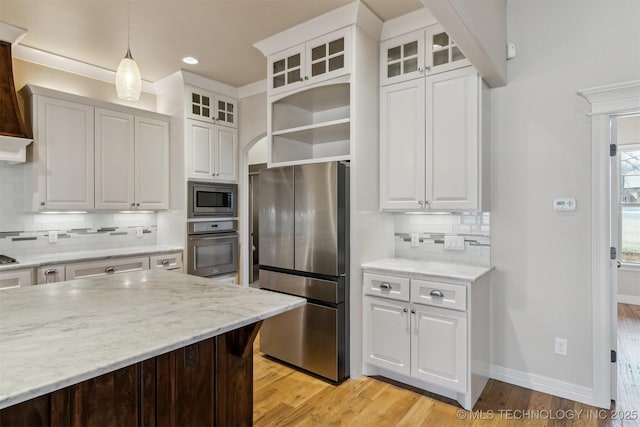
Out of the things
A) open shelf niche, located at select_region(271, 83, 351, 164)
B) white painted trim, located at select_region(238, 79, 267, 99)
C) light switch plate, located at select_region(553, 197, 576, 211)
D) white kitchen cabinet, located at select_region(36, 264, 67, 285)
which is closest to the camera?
light switch plate, located at select_region(553, 197, 576, 211)

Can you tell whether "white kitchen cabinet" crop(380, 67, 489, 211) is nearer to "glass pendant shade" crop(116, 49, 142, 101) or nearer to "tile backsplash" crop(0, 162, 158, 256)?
"glass pendant shade" crop(116, 49, 142, 101)

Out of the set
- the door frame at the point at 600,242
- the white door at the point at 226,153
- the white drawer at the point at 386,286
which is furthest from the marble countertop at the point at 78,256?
the door frame at the point at 600,242

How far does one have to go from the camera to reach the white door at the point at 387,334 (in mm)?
2645

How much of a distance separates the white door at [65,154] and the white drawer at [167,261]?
31.5 inches

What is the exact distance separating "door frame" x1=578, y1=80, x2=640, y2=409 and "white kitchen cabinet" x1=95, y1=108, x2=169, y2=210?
4.01 meters

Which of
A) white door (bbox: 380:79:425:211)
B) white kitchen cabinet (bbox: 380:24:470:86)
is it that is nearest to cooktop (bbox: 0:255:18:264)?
white door (bbox: 380:79:425:211)

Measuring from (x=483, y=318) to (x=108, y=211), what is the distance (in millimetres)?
3690

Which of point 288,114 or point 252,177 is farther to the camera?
point 252,177

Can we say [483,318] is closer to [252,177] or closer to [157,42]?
[157,42]

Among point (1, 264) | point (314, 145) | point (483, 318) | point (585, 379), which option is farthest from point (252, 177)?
point (585, 379)

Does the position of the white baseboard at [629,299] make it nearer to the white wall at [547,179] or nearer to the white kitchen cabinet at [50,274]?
the white wall at [547,179]

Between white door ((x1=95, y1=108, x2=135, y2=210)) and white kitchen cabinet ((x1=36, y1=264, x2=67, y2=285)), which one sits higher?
white door ((x1=95, y1=108, x2=135, y2=210))

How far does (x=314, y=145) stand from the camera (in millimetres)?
3660

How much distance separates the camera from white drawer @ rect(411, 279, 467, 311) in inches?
94.3
